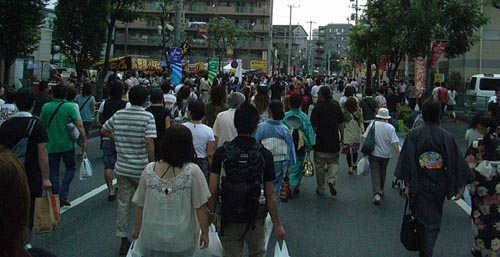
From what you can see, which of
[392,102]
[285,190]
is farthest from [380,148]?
[392,102]

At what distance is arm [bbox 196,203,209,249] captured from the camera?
420 centimetres

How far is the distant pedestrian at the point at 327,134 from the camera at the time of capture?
31.0 ft

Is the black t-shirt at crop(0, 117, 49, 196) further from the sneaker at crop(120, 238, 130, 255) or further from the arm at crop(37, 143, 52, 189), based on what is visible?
the sneaker at crop(120, 238, 130, 255)

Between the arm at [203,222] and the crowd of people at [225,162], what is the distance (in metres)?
0.01

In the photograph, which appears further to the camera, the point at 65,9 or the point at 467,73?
the point at 467,73

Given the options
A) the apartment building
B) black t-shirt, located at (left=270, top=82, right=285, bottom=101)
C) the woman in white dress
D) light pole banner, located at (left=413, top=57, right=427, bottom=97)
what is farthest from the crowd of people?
the apartment building

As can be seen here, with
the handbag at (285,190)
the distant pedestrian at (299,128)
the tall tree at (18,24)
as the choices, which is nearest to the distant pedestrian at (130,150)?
→ the distant pedestrian at (299,128)

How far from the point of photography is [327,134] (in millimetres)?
9469

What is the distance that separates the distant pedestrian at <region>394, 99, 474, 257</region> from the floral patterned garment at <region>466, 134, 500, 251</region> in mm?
588

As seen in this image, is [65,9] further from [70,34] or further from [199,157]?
[199,157]

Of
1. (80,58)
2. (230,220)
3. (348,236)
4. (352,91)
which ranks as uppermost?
(80,58)

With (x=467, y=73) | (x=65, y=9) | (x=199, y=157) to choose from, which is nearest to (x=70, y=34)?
(x=65, y=9)

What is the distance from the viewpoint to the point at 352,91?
11984 millimetres

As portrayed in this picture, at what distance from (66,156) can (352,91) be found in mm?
6326
